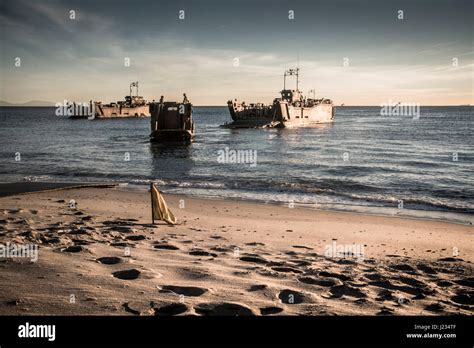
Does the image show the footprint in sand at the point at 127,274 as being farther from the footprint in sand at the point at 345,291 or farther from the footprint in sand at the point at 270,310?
the footprint in sand at the point at 345,291

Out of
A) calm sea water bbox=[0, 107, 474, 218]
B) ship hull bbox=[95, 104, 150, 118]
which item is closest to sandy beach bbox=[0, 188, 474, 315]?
calm sea water bbox=[0, 107, 474, 218]

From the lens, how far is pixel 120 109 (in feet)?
327

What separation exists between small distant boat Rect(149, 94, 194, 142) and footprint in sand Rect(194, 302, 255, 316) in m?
32.2

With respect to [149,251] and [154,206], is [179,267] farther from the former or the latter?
[154,206]

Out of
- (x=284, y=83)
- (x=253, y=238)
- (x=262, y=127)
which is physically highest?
(x=284, y=83)

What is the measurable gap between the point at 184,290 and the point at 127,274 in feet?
3.10

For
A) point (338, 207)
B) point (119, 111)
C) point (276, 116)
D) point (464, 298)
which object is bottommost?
point (338, 207)

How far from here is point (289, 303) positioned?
432 cm

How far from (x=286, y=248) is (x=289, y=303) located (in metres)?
2.92

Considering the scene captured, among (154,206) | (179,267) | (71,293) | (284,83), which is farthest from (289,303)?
(284,83)

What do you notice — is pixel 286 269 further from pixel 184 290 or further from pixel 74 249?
pixel 74 249

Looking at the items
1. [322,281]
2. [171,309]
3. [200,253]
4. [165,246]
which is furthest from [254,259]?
[171,309]

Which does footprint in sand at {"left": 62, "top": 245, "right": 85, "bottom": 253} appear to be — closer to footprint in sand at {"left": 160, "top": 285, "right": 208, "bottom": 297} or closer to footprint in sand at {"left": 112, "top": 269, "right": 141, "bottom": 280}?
footprint in sand at {"left": 112, "top": 269, "right": 141, "bottom": 280}

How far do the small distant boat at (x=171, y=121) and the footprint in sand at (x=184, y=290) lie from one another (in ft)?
104
